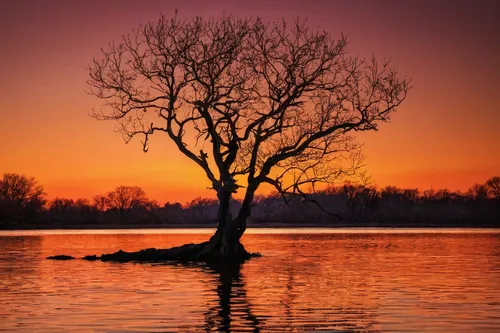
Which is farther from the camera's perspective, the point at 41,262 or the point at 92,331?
the point at 41,262

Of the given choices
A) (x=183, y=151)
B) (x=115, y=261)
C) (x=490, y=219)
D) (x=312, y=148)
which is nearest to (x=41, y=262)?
(x=115, y=261)

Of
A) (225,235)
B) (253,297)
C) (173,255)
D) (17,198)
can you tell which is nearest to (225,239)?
(225,235)

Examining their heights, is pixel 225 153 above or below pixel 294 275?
above

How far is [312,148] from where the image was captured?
178 feet

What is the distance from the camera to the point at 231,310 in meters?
26.7

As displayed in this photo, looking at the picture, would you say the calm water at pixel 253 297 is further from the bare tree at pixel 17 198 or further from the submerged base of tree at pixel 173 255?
the bare tree at pixel 17 198

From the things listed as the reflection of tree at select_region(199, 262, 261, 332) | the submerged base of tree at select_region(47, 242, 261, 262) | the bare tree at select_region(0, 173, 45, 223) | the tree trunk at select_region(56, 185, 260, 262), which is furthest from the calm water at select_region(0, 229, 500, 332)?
the bare tree at select_region(0, 173, 45, 223)

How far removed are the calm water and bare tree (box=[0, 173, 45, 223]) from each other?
122033 mm

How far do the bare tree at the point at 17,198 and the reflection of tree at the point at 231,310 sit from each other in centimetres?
13371

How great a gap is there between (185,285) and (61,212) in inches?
6402

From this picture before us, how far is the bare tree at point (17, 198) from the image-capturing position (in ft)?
550

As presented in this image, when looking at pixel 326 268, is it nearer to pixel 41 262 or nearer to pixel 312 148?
pixel 312 148

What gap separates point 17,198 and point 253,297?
479 ft

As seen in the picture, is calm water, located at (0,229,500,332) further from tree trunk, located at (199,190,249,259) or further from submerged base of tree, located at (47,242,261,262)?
submerged base of tree, located at (47,242,261,262)
